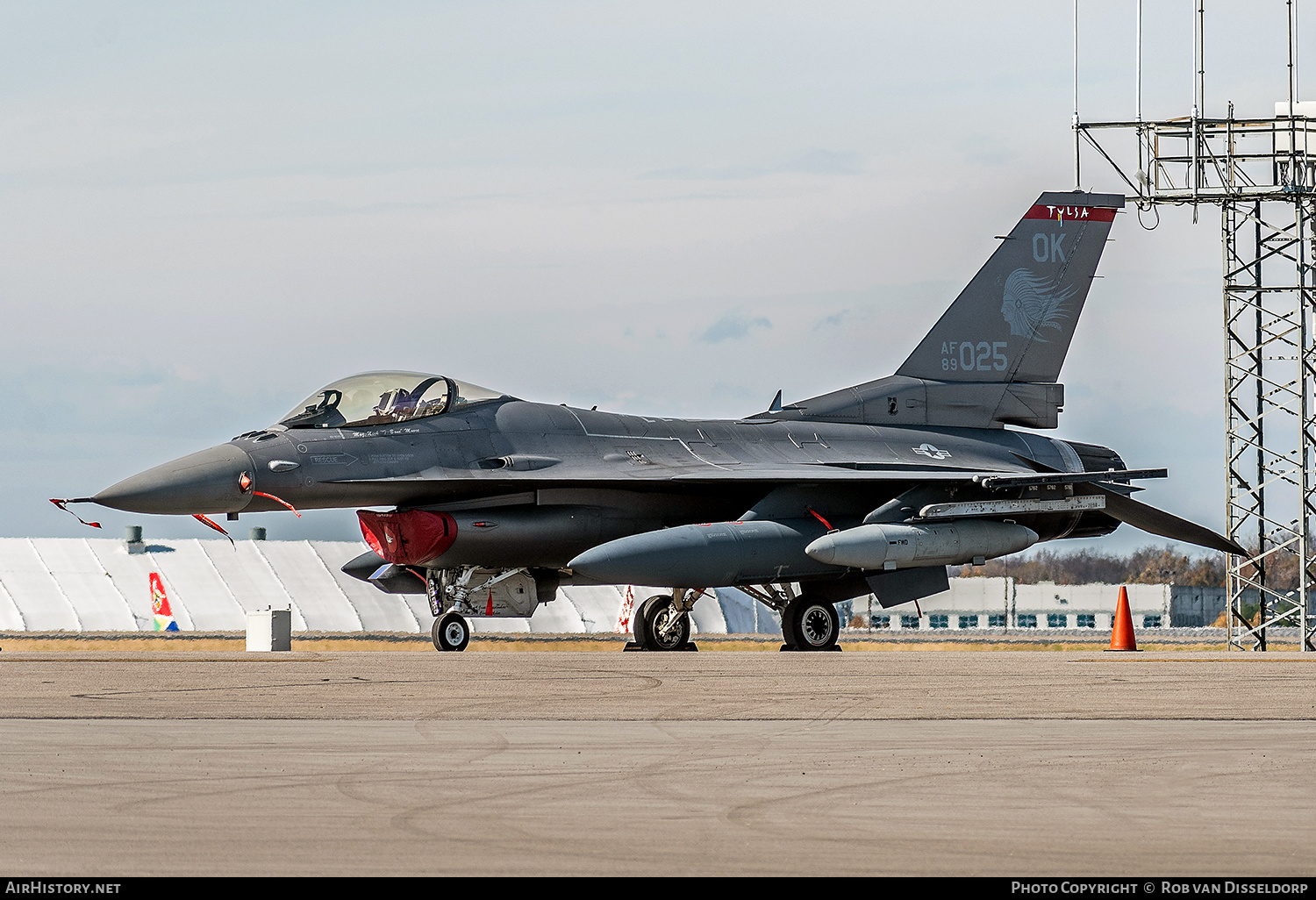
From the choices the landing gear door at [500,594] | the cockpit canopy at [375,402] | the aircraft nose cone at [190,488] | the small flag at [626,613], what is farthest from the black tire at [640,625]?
the small flag at [626,613]

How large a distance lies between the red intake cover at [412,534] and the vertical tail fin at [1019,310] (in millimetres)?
7606

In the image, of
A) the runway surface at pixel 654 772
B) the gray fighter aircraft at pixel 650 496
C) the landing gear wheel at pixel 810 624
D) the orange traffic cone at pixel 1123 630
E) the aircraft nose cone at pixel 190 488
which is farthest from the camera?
the orange traffic cone at pixel 1123 630

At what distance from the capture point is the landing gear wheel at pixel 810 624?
1780 centimetres

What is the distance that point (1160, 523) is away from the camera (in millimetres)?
20062

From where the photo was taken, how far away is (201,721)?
28.7 feet

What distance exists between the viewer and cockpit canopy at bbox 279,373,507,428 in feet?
53.9

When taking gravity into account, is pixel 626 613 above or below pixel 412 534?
below

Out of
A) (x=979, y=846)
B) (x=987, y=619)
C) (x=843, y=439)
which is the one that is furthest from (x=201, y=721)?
(x=987, y=619)

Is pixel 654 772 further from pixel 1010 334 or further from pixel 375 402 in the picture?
pixel 1010 334

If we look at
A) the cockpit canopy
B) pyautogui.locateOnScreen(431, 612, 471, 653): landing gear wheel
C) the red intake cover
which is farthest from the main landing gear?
the cockpit canopy

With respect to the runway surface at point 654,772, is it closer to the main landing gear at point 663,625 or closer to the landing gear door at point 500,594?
the landing gear door at point 500,594

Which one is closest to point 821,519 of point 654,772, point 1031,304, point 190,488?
point 1031,304

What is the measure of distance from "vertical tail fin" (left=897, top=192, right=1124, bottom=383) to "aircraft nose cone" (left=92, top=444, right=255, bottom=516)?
9.68 metres

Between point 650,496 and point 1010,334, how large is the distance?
6.36m
